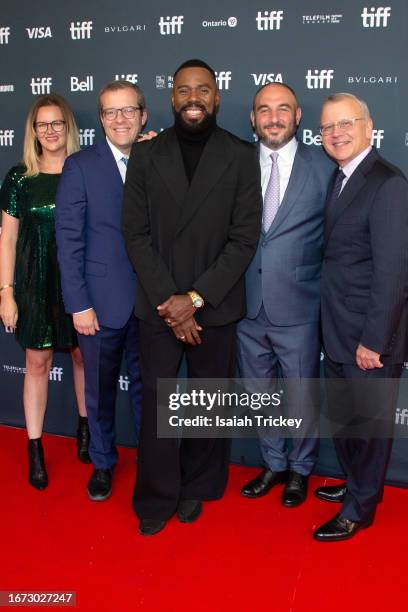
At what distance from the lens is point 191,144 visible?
92.9 inches

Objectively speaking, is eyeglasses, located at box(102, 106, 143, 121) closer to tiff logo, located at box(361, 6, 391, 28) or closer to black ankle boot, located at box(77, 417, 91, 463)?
tiff logo, located at box(361, 6, 391, 28)

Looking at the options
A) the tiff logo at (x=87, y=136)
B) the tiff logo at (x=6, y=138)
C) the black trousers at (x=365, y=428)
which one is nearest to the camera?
the black trousers at (x=365, y=428)

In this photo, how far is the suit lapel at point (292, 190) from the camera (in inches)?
100.0

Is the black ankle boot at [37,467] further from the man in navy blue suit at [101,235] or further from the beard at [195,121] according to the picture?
the beard at [195,121]

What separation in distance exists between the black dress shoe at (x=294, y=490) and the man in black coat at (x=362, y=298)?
10.6 inches

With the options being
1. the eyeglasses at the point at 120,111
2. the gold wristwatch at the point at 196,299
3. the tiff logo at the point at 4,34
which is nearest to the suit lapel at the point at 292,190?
the gold wristwatch at the point at 196,299

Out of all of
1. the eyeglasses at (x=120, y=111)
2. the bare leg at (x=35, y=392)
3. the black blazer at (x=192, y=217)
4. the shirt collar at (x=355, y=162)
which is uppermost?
the eyeglasses at (x=120, y=111)

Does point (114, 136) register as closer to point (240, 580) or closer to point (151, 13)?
point (151, 13)

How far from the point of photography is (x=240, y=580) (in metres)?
2.29

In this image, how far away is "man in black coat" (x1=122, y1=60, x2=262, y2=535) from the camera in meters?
2.30

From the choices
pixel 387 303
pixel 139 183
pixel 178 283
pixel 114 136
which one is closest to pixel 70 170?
pixel 114 136

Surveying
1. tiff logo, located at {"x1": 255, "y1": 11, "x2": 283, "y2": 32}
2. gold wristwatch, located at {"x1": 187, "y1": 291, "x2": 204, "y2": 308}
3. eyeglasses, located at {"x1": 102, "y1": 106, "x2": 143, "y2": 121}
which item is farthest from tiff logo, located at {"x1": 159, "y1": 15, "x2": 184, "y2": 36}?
gold wristwatch, located at {"x1": 187, "y1": 291, "x2": 204, "y2": 308}

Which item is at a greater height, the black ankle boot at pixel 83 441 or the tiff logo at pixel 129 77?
the tiff logo at pixel 129 77

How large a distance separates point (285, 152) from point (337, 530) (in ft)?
5.26
